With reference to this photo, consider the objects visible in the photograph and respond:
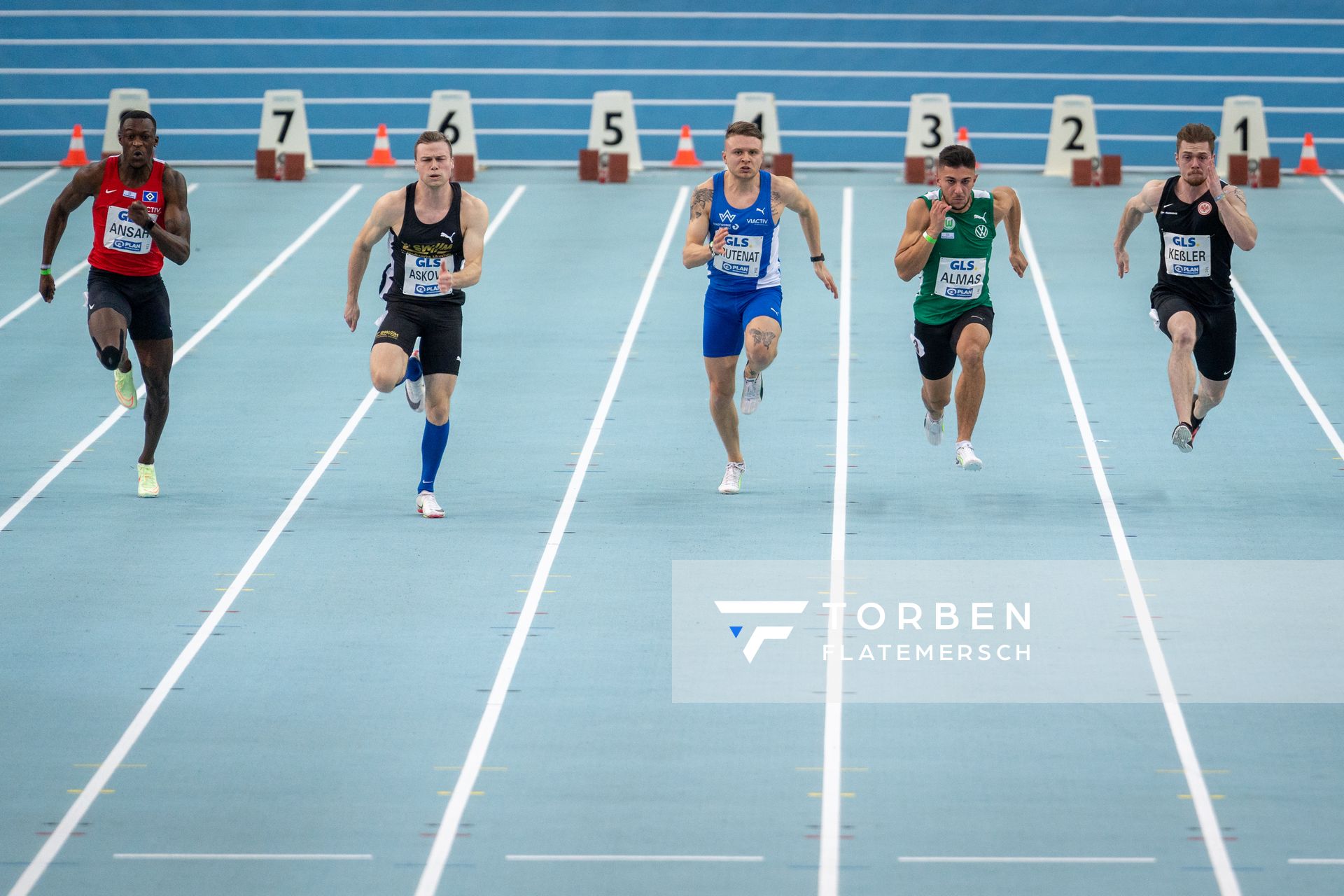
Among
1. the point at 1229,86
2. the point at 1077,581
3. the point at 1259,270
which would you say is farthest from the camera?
the point at 1229,86

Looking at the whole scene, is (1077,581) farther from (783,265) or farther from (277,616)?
(783,265)

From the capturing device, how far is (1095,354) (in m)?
13.2

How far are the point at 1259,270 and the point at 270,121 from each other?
33.2 feet

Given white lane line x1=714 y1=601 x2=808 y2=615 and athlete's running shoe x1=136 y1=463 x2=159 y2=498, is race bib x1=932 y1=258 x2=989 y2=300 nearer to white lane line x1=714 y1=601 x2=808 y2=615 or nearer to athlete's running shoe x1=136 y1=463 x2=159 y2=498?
white lane line x1=714 y1=601 x2=808 y2=615

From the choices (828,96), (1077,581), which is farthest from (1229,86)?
(1077,581)

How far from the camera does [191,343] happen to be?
13.6 m

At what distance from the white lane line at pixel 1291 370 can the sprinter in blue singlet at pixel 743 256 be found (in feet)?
11.4

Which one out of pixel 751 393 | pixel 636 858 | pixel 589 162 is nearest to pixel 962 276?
pixel 751 393

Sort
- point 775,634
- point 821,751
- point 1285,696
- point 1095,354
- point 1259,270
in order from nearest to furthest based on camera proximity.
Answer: point 821,751 → point 1285,696 → point 775,634 → point 1095,354 → point 1259,270

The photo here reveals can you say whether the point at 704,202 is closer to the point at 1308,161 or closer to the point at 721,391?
the point at 721,391

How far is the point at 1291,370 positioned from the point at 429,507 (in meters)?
6.29


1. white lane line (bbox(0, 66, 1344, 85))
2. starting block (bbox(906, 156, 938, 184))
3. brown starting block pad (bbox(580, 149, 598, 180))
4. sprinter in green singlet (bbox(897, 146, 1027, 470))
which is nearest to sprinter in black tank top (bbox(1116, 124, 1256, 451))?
sprinter in green singlet (bbox(897, 146, 1027, 470))

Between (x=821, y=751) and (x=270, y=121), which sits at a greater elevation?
(x=270, y=121)

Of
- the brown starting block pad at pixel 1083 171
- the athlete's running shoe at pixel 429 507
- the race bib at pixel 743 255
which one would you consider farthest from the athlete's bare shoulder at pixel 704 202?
the brown starting block pad at pixel 1083 171
